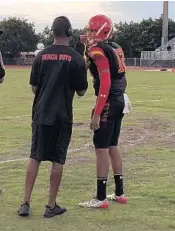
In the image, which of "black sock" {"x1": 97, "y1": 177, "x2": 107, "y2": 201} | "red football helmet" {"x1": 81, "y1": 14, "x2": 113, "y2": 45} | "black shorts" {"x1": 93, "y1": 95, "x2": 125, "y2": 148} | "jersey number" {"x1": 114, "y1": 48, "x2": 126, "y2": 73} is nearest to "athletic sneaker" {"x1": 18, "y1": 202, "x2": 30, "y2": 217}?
"black sock" {"x1": 97, "y1": 177, "x2": 107, "y2": 201}

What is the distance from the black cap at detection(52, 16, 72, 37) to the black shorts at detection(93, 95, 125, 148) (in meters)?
0.98

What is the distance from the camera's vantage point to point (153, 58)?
2827 inches

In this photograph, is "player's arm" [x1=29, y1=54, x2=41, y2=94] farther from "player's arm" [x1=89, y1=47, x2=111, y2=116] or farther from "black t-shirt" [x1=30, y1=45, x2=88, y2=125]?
"player's arm" [x1=89, y1=47, x2=111, y2=116]

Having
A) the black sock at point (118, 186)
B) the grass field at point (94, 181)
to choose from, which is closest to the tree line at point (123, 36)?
the grass field at point (94, 181)

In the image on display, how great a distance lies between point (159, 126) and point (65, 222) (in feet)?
24.4

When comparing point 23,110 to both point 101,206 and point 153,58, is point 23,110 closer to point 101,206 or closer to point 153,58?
point 101,206

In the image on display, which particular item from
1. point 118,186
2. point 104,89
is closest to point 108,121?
point 104,89

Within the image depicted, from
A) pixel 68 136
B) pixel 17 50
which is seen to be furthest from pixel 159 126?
pixel 17 50

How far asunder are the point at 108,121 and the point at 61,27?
4.07 ft

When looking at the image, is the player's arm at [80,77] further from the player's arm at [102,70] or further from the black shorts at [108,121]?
the black shorts at [108,121]

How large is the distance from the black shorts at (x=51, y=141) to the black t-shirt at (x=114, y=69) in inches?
27.0

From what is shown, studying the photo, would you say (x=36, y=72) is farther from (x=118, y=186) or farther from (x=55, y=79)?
Result: (x=118, y=186)

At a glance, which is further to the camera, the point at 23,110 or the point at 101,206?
the point at 23,110

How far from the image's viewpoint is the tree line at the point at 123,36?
82.8 meters
